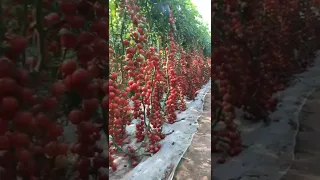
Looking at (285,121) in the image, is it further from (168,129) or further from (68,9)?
(68,9)

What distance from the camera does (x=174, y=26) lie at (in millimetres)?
1359

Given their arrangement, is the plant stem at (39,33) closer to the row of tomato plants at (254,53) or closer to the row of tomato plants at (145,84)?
the row of tomato plants at (145,84)

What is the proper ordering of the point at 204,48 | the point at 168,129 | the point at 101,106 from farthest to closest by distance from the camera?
1. the point at 204,48
2. the point at 168,129
3. the point at 101,106

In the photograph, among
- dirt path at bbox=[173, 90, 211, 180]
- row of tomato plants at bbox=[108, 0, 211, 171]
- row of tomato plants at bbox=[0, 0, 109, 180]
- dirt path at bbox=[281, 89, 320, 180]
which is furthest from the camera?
dirt path at bbox=[173, 90, 211, 180]

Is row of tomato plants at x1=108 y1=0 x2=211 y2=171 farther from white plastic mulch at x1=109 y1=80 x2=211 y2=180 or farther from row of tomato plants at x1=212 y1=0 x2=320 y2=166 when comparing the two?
row of tomato plants at x1=212 y1=0 x2=320 y2=166

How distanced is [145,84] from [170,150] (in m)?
0.25

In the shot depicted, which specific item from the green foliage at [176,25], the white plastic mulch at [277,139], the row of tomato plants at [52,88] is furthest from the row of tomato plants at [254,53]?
the row of tomato plants at [52,88]

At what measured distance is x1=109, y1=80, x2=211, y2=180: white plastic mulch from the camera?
1.08 meters

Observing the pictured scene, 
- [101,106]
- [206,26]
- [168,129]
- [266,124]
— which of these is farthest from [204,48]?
[101,106]

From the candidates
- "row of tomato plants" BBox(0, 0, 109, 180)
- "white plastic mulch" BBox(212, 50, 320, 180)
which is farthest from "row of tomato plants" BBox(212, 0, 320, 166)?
"row of tomato plants" BBox(0, 0, 109, 180)

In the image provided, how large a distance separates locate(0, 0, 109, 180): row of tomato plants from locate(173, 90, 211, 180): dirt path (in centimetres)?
67

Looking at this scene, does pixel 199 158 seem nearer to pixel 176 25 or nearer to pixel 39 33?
pixel 176 25

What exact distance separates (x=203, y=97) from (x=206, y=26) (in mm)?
249

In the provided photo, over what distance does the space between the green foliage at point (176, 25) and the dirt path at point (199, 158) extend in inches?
8.8
